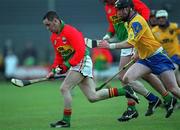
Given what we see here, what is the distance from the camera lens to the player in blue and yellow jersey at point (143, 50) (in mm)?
11844

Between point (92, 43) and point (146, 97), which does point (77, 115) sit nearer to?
point (146, 97)

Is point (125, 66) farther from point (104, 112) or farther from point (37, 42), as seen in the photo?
point (37, 42)

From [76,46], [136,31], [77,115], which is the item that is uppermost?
[136,31]

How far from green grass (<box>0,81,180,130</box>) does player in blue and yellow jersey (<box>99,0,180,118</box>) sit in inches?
29.3

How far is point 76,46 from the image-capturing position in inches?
466

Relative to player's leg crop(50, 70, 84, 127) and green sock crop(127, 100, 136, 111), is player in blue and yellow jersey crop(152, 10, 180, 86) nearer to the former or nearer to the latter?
green sock crop(127, 100, 136, 111)

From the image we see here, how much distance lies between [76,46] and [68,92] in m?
0.85

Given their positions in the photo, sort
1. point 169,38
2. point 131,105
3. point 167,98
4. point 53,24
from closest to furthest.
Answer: point 53,24 → point 167,98 → point 131,105 → point 169,38

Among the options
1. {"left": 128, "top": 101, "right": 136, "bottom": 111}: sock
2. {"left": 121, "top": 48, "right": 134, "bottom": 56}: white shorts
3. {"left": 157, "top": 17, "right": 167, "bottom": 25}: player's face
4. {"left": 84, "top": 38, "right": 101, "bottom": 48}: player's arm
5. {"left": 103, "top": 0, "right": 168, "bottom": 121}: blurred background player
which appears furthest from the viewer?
{"left": 157, "top": 17, "right": 167, "bottom": 25}: player's face

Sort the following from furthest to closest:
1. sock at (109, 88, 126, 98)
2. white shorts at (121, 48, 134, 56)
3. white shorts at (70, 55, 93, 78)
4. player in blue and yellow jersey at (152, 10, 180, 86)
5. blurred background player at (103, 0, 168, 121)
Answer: player in blue and yellow jersey at (152, 10, 180, 86) < white shorts at (121, 48, 134, 56) < blurred background player at (103, 0, 168, 121) < sock at (109, 88, 126, 98) < white shorts at (70, 55, 93, 78)

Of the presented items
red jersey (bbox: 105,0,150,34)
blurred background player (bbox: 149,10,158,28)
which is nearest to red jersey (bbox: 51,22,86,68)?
red jersey (bbox: 105,0,150,34)

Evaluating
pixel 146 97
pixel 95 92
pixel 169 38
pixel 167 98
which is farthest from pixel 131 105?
pixel 169 38

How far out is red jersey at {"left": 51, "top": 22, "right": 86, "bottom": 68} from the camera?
1184cm

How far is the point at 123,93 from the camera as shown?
1238 cm
